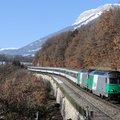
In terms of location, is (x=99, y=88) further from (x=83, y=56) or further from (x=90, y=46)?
(x=83, y=56)

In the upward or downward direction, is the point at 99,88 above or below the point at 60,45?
below

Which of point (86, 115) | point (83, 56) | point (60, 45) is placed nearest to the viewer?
point (86, 115)

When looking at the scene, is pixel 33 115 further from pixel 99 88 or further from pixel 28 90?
pixel 28 90

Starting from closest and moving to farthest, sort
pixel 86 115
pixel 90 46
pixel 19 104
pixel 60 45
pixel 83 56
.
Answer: pixel 86 115
pixel 19 104
pixel 90 46
pixel 83 56
pixel 60 45

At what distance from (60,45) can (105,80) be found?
104m

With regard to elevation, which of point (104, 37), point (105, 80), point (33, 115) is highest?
point (104, 37)

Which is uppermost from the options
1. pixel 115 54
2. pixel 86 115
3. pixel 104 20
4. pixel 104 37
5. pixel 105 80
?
pixel 104 20

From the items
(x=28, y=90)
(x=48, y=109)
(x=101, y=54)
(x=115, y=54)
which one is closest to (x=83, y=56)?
(x=101, y=54)

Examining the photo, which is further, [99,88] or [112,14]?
[112,14]

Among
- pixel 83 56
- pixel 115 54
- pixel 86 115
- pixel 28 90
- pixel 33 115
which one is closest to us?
pixel 86 115

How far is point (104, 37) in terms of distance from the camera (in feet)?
221

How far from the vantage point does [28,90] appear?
167 ft

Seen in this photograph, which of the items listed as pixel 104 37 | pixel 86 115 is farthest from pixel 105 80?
pixel 104 37

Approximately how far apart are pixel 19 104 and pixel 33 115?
3.38 metres
